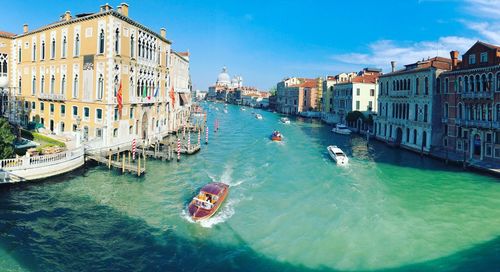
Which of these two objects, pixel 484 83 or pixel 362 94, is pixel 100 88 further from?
pixel 362 94

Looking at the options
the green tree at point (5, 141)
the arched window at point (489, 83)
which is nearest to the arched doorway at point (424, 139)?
the arched window at point (489, 83)

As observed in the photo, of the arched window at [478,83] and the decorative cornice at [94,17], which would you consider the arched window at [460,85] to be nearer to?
the arched window at [478,83]

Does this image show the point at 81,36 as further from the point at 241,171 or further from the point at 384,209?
the point at 384,209

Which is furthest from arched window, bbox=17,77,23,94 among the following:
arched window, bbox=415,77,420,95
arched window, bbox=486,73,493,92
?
arched window, bbox=486,73,493,92

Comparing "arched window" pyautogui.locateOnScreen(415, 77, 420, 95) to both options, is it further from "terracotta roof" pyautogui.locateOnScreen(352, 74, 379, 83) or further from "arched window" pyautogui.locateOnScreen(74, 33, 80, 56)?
"arched window" pyautogui.locateOnScreen(74, 33, 80, 56)

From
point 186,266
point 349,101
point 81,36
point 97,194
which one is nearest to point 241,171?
point 97,194

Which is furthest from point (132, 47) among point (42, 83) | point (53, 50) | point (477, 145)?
point (477, 145)
